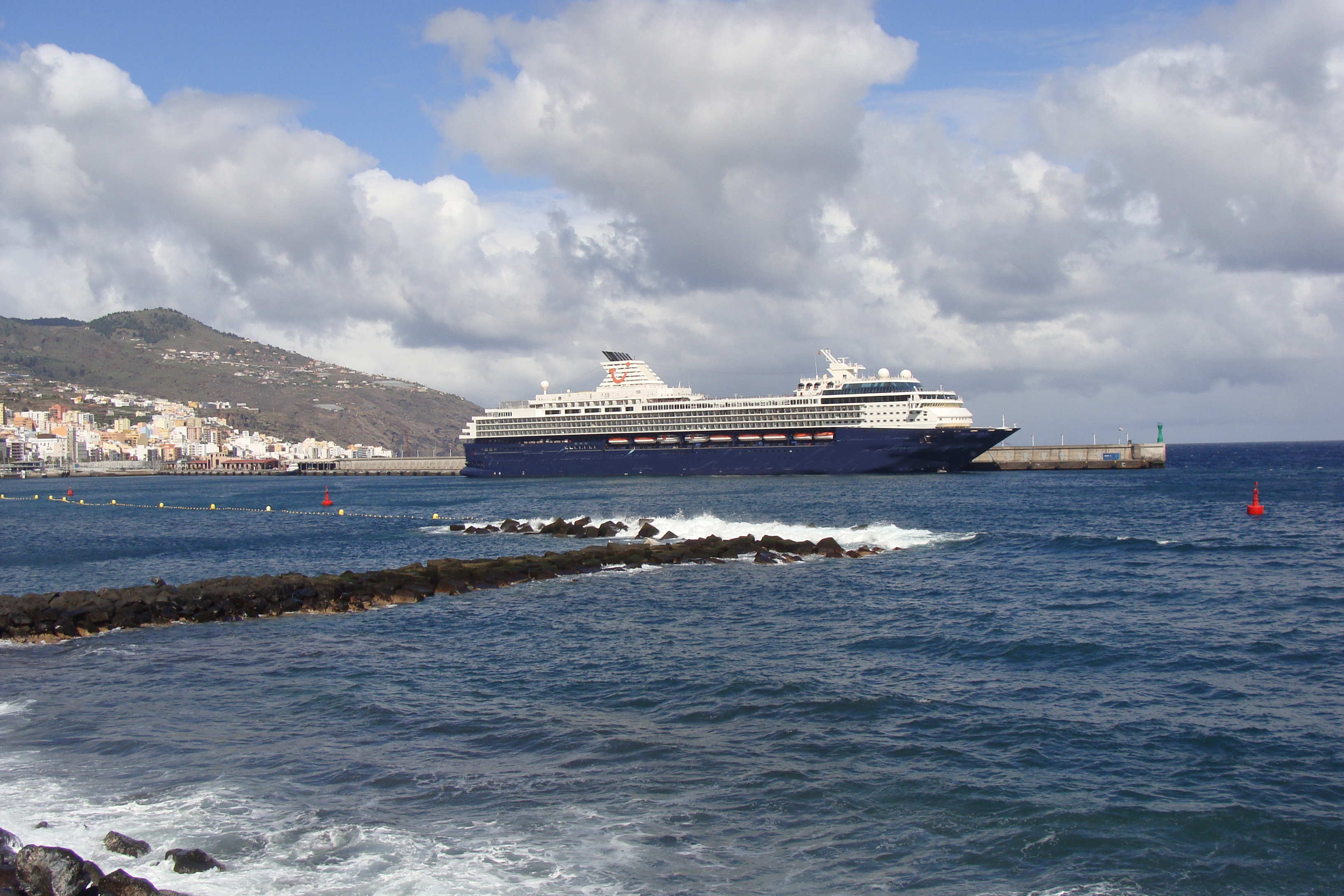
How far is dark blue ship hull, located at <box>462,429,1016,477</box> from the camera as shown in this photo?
76.7 meters

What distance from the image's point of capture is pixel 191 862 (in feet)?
28.1

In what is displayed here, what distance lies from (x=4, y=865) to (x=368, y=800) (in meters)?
3.30

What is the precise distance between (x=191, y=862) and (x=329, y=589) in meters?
16.4

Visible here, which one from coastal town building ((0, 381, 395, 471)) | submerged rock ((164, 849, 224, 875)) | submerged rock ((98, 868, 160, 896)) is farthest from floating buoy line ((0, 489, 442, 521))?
coastal town building ((0, 381, 395, 471))

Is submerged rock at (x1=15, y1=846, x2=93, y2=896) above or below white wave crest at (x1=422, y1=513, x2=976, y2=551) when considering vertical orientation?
below

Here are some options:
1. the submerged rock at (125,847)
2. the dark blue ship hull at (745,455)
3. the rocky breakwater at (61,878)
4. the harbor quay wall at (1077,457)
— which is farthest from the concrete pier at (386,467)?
the rocky breakwater at (61,878)

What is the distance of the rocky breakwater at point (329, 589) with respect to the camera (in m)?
21.0

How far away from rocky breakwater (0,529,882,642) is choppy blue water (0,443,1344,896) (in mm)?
1001

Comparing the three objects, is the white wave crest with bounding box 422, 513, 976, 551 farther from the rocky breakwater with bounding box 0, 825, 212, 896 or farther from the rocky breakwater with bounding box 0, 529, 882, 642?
the rocky breakwater with bounding box 0, 825, 212, 896

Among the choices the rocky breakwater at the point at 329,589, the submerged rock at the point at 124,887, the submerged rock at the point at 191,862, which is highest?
the rocky breakwater at the point at 329,589

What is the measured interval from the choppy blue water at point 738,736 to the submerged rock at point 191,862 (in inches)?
5.5

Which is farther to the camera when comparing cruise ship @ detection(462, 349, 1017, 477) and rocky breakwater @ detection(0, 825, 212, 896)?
cruise ship @ detection(462, 349, 1017, 477)

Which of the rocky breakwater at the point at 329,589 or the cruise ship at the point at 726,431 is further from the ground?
the cruise ship at the point at 726,431

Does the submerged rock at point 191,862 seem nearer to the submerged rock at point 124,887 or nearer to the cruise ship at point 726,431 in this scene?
the submerged rock at point 124,887
